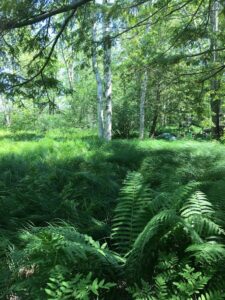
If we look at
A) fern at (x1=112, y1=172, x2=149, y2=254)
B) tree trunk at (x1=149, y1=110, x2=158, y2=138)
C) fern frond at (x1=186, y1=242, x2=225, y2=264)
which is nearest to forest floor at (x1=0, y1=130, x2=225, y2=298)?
fern at (x1=112, y1=172, x2=149, y2=254)

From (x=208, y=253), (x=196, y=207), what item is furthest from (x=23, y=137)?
(x=208, y=253)

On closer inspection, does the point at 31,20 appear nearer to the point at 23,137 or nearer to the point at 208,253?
the point at 208,253

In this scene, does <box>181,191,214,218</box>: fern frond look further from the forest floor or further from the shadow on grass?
the shadow on grass

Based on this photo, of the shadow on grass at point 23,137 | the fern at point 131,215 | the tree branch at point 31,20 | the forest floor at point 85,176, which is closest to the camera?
the fern at point 131,215

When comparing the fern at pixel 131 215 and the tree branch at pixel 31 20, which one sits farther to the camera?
the tree branch at pixel 31 20

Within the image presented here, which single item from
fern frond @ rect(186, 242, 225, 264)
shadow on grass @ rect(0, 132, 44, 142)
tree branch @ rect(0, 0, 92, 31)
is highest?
tree branch @ rect(0, 0, 92, 31)

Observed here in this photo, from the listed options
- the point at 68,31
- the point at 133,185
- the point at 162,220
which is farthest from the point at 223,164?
the point at 68,31

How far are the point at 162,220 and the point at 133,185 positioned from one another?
837 millimetres

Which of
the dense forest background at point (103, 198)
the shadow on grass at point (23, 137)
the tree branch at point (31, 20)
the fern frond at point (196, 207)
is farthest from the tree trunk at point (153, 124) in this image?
the fern frond at point (196, 207)

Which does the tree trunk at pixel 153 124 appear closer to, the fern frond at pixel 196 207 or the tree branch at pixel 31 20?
the tree branch at pixel 31 20

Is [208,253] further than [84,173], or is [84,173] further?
[84,173]

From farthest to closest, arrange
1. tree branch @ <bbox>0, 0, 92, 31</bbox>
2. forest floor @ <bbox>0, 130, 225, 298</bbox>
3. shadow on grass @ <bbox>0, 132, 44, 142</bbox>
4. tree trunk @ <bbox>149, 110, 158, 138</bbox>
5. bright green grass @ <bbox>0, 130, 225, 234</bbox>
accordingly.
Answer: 1. tree trunk @ <bbox>149, 110, 158, 138</bbox>
2. shadow on grass @ <bbox>0, 132, 44, 142</bbox>
3. tree branch @ <bbox>0, 0, 92, 31</bbox>
4. bright green grass @ <bbox>0, 130, 225, 234</bbox>
5. forest floor @ <bbox>0, 130, 225, 298</bbox>

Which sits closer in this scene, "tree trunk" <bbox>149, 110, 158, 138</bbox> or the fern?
the fern

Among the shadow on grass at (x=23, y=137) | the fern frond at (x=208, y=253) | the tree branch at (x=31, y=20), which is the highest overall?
the tree branch at (x=31, y=20)
